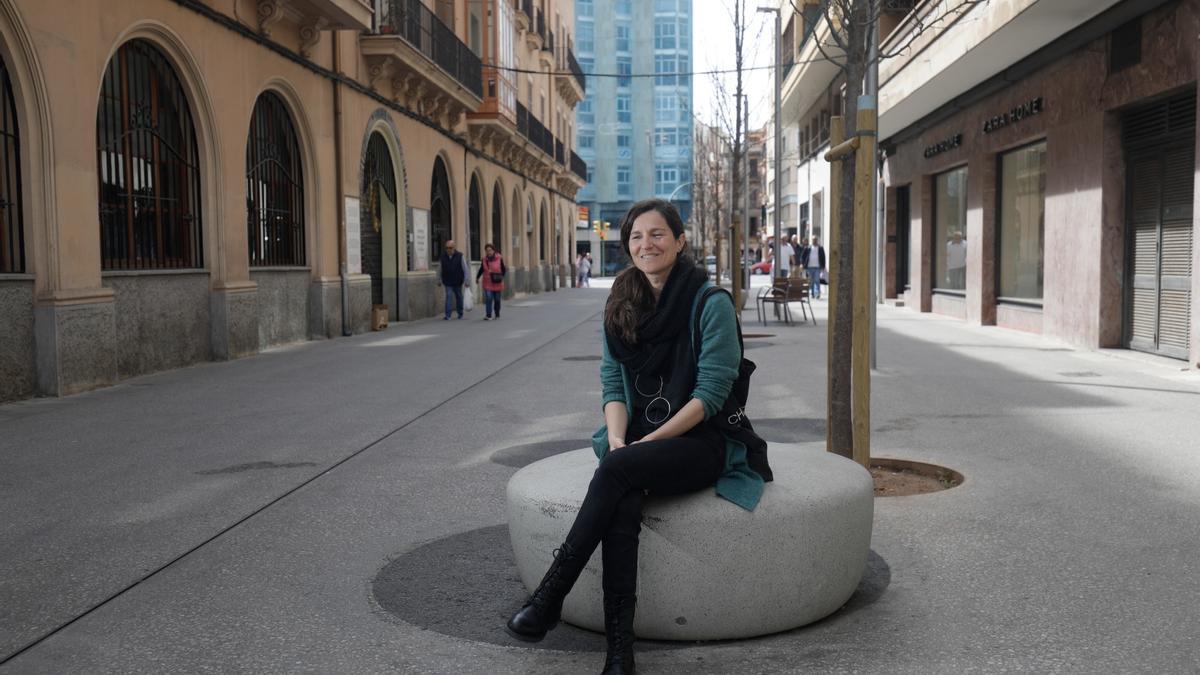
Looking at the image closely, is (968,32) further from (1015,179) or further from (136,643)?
(136,643)

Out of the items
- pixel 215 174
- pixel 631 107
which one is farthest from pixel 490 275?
pixel 631 107

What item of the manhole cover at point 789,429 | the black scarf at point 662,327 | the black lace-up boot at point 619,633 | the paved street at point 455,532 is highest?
the black scarf at point 662,327

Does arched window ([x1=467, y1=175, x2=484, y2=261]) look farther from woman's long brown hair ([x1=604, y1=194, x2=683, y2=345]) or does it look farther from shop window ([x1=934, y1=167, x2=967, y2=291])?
woman's long brown hair ([x1=604, y1=194, x2=683, y2=345])

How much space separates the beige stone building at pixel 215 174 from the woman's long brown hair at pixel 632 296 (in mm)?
8208

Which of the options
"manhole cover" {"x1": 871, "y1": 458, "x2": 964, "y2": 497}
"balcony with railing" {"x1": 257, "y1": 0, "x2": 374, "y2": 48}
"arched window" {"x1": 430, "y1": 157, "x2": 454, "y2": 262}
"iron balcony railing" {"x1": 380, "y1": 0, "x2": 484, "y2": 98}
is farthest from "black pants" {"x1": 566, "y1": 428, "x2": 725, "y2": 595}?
"arched window" {"x1": 430, "y1": 157, "x2": 454, "y2": 262}

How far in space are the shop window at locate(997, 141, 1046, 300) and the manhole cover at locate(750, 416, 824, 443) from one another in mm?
10254

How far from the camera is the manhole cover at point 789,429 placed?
8.36 meters

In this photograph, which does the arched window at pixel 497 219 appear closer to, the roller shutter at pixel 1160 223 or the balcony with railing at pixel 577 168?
the balcony with railing at pixel 577 168

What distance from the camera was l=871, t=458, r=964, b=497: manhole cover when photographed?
21.2 feet

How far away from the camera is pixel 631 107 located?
95.6 metres

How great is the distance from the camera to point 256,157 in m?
17.4

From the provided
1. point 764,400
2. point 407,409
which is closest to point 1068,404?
point 764,400

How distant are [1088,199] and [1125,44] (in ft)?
7.24

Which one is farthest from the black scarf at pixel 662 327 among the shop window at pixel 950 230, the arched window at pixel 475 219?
the arched window at pixel 475 219
